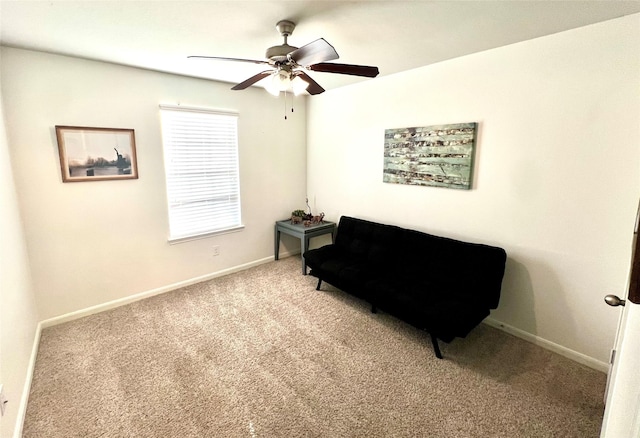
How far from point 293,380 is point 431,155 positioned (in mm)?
2348

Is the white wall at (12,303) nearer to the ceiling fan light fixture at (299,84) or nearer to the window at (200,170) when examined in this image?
the window at (200,170)

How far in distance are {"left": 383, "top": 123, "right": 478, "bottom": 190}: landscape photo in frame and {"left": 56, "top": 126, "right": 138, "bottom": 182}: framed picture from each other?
8.87ft

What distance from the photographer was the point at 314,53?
1.63 m

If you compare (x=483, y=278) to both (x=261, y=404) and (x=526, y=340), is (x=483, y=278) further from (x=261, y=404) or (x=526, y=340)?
(x=261, y=404)

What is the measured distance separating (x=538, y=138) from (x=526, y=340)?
5.51 ft

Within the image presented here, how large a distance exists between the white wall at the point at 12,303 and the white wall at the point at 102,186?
0.18m

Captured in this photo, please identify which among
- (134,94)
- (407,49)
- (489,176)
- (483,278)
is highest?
(407,49)

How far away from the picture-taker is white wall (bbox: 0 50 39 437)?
5.21 feet

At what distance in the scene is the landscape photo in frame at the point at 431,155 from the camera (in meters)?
2.64

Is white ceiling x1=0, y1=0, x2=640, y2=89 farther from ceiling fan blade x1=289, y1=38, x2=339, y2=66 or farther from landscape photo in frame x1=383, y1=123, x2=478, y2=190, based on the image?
landscape photo in frame x1=383, y1=123, x2=478, y2=190

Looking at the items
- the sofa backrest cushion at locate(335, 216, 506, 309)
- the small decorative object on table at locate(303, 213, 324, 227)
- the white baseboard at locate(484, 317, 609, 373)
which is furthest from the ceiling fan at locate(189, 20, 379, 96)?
the white baseboard at locate(484, 317, 609, 373)

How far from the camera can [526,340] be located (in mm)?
2490

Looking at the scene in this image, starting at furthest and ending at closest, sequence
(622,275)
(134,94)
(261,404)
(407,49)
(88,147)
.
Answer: (134,94) → (88,147) → (407,49) → (622,275) → (261,404)

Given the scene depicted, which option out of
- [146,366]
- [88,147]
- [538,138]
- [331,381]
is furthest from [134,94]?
[538,138]
